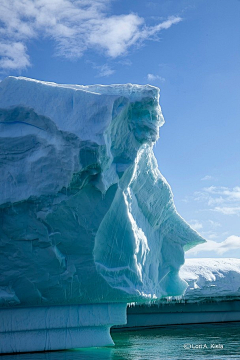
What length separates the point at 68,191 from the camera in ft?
31.1

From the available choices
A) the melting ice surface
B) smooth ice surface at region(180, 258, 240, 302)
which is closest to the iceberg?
the melting ice surface

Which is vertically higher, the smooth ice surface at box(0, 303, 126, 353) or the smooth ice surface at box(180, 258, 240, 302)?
the smooth ice surface at box(180, 258, 240, 302)

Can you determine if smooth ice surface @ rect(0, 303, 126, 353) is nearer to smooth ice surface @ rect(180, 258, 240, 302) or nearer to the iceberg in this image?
the iceberg

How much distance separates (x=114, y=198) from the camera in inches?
397

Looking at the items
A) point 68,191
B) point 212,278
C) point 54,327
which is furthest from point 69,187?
point 212,278

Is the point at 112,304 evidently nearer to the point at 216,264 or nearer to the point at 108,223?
the point at 108,223

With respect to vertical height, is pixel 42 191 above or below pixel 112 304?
A: above

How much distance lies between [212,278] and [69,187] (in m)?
11.4

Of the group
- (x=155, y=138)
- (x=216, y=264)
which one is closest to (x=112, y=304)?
(x=155, y=138)

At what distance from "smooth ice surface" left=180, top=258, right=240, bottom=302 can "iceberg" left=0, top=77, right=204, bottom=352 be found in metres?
8.05

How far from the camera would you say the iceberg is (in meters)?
9.38

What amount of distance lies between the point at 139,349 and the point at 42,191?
5.05 meters

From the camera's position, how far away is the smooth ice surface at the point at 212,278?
61.5 ft

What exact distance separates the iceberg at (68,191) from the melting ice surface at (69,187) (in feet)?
0.07
